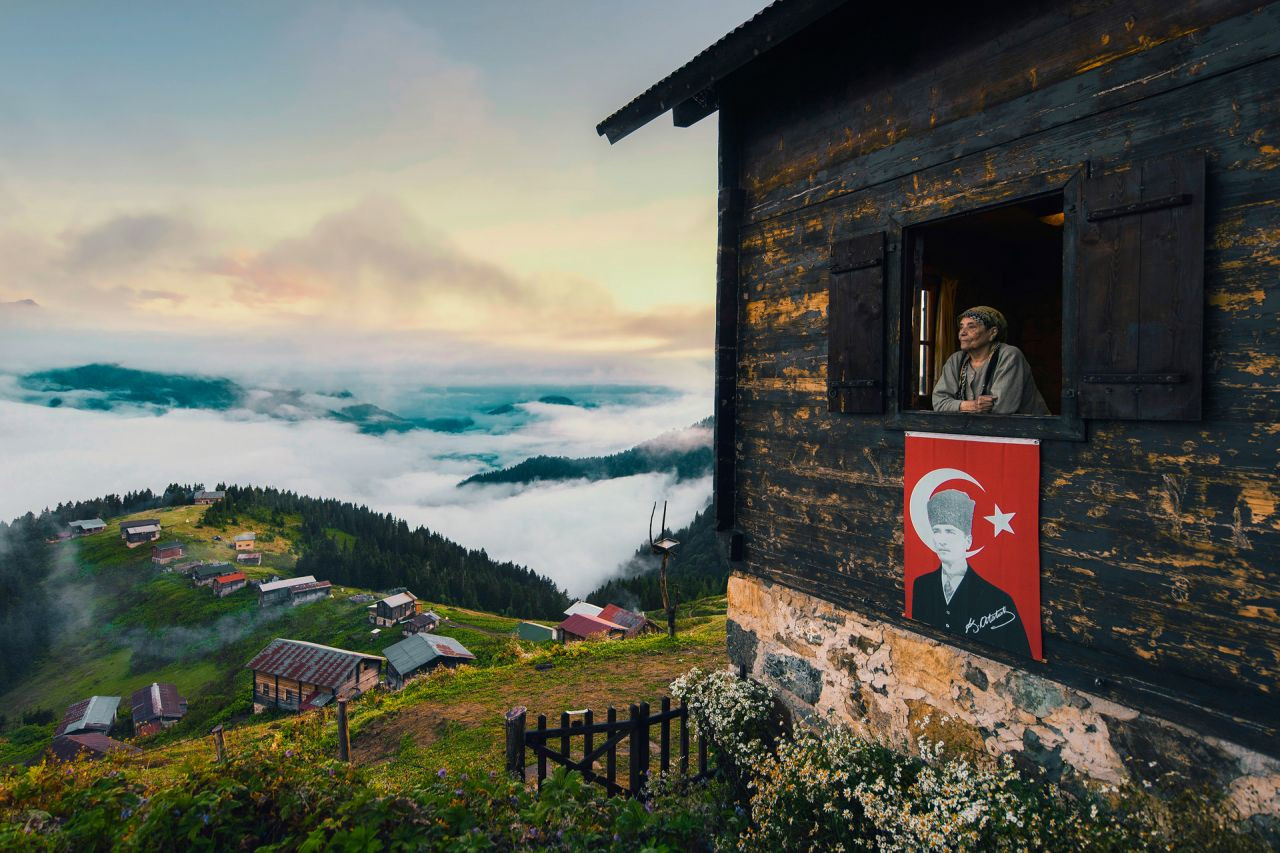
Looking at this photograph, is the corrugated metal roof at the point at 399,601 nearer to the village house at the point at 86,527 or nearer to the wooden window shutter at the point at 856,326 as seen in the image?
the wooden window shutter at the point at 856,326

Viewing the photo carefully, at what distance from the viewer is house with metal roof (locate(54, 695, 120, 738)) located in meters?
60.9

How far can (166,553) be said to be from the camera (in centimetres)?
11562

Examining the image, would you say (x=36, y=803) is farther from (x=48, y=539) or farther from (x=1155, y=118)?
(x=48, y=539)

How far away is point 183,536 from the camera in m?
124

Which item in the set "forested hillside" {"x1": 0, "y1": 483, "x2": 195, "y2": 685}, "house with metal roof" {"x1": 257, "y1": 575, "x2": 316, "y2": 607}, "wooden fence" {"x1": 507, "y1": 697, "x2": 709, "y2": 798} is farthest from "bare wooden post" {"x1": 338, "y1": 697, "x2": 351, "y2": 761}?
"forested hillside" {"x1": 0, "y1": 483, "x2": 195, "y2": 685}

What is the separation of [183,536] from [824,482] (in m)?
Result: 151

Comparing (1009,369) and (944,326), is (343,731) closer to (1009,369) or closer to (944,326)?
(944,326)

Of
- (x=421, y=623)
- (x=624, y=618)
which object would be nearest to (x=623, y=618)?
(x=624, y=618)

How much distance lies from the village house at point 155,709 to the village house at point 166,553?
55.9 m

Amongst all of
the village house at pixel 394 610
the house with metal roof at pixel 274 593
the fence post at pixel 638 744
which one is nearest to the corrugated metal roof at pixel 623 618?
the village house at pixel 394 610

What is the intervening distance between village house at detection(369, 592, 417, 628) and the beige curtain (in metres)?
85.6

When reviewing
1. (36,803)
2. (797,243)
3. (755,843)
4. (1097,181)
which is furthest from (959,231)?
(36,803)

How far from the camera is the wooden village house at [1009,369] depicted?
3.60 meters

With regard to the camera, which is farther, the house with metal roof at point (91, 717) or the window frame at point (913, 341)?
the house with metal roof at point (91, 717)
